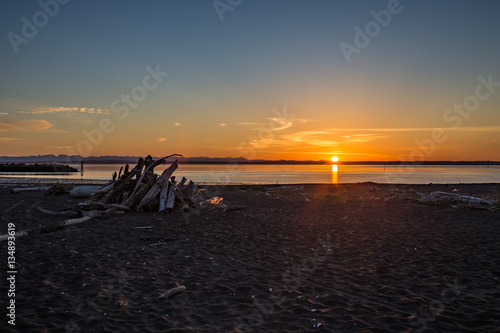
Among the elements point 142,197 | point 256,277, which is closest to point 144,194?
point 142,197

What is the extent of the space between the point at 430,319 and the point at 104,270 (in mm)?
6464

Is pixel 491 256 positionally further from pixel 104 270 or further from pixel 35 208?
pixel 35 208

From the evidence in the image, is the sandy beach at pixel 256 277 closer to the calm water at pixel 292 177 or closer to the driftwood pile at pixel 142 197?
the driftwood pile at pixel 142 197


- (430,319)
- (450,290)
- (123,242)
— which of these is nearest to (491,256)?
(450,290)

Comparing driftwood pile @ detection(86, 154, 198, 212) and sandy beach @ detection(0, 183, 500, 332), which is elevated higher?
driftwood pile @ detection(86, 154, 198, 212)

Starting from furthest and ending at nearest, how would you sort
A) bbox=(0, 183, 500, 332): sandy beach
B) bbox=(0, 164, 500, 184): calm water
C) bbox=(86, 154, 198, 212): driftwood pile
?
bbox=(0, 164, 500, 184): calm water → bbox=(86, 154, 198, 212): driftwood pile → bbox=(0, 183, 500, 332): sandy beach

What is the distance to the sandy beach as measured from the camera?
494 cm

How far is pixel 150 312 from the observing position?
5.15 metres

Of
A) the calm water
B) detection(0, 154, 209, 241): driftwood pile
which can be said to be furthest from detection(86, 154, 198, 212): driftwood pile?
the calm water

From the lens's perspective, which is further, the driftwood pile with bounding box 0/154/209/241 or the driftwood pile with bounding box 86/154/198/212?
the driftwood pile with bounding box 86/154/198/212

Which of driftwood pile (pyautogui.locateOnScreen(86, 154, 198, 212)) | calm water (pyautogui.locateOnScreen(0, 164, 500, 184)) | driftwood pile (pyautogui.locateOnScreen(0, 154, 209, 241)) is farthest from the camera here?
calm water (pyautogui.locateOnScreen(0, 164, 500, 184))

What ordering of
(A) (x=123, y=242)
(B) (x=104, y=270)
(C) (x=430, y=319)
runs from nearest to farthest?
(C) (x=430, y=319), (B) (x=104, y=270), (A) (x=123, y=242)

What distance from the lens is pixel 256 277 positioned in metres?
6.86

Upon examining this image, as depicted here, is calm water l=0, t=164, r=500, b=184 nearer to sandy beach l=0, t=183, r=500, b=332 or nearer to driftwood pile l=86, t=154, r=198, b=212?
driftwood pile l=86, t=154, r=198, b=212
